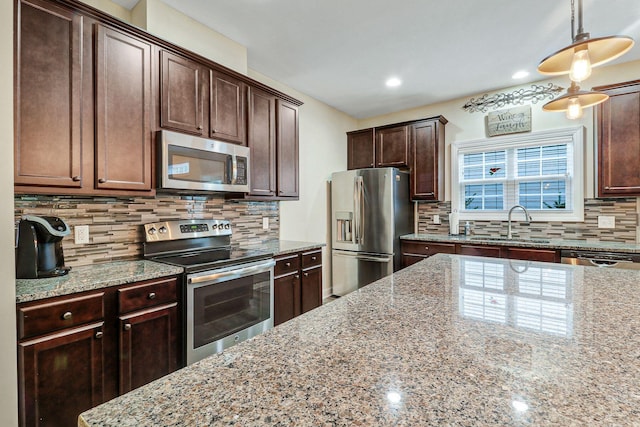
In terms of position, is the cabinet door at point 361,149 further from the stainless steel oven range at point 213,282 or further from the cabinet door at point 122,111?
the cabinet door at point 122,111

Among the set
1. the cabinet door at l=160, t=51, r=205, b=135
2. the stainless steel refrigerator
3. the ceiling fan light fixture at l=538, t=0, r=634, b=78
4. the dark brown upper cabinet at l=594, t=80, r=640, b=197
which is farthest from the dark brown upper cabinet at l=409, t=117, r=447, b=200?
the cabinet door at l=160, t=51, r=205, b=135

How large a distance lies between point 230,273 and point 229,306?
9.8 inches

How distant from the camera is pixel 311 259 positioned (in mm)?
3105

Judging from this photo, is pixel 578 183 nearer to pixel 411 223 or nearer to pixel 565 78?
pixel 565 78

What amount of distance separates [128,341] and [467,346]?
174 cm

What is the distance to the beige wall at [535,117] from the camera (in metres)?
3.29

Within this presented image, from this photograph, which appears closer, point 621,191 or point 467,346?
point 467,346

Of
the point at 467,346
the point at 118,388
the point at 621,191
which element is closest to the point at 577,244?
the point at 621,191

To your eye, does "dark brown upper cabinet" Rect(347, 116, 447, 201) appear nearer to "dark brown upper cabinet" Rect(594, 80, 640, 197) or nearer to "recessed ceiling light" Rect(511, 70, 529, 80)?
"recessed ceiling light" Rect(511, 70, 529, 80)

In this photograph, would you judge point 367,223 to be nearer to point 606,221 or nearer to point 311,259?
point 311,259

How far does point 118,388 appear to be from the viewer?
165 cm

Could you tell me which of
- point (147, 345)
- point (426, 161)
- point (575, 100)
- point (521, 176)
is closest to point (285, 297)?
point (147, 345)

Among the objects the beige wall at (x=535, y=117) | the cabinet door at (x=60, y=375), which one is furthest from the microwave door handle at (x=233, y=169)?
the beige wall at (x=535, y=117)

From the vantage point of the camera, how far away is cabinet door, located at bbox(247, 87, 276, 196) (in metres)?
2.84
